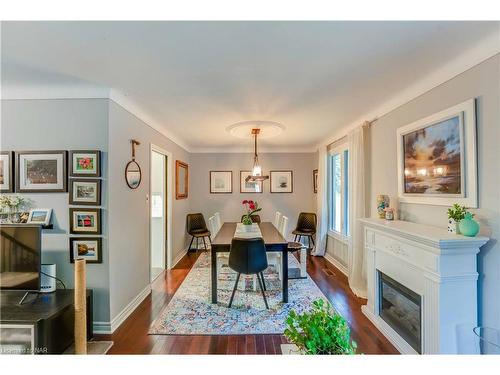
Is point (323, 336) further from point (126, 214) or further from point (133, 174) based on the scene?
point (133, 174)

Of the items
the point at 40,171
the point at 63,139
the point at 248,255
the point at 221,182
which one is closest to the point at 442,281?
the point at 248,255

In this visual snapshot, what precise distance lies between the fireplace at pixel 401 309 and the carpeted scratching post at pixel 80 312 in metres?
2.57

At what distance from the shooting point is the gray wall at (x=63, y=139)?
2.31 meters

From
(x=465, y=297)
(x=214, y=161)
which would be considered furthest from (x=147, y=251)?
(x=465, y=297)

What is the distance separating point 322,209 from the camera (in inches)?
186

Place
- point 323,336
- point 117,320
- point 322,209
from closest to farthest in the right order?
1. point 323,336
2. point 117,320
3. point 322,209

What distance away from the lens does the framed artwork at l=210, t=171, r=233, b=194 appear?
18.7 ft

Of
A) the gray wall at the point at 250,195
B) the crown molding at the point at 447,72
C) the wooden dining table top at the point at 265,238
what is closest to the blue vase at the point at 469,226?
the crown molding at the point at 447,72

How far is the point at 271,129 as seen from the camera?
340cm

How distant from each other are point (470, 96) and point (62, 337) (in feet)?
12.1

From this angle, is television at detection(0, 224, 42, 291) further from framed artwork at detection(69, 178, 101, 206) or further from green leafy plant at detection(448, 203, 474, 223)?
green leafy plant at detection(448, 203, 474, 223)

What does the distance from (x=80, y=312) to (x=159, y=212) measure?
8.35ft

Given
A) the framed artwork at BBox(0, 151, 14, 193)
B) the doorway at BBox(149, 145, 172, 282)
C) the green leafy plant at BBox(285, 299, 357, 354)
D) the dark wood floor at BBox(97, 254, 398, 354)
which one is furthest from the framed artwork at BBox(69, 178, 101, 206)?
the green leafy plant at BBox(285, 299, 357, 354)

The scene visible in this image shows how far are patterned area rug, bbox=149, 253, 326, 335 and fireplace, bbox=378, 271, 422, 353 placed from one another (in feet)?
2.77
